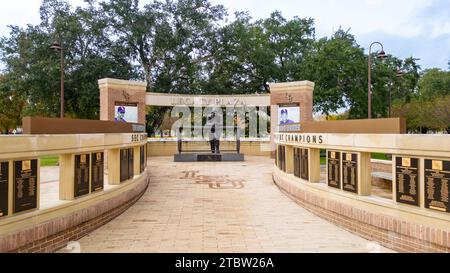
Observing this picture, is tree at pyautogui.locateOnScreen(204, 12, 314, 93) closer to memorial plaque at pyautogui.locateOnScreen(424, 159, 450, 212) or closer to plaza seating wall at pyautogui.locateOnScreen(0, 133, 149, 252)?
plaza seating wall at pyautogui.locateOnScreen(0, 133, 149, 252)

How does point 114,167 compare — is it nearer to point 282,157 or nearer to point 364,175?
point 282,157

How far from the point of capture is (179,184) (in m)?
15.2

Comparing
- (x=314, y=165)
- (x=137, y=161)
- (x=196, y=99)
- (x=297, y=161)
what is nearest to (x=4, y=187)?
(x=137, y=161)

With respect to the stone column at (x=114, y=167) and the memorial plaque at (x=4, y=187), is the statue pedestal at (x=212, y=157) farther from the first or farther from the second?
the memorial plaque at (x=4, y=187)

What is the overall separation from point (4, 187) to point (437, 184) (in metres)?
Answer: 7.14

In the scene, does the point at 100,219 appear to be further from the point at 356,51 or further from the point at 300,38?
the point at 300,38

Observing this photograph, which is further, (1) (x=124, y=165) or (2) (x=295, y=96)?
(2) (x=295, y=96)

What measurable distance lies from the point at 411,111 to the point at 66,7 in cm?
3435

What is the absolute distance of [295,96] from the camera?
→ 80.8 ft

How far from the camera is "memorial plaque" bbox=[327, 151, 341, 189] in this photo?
29.8 feet

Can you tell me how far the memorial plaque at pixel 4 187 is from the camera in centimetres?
594

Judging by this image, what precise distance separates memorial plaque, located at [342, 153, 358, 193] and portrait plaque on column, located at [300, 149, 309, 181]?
7.07ft

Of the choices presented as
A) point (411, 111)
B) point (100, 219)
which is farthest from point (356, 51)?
point (100, 219)

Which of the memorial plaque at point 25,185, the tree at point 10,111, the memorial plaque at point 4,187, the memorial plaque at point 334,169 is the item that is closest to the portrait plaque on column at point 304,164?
the memorial plaque at point 334,169
